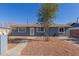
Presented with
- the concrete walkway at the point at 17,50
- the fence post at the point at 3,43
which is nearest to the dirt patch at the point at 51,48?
the concrete walkway at the point at 17,50

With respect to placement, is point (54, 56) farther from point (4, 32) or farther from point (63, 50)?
point (4, 32)

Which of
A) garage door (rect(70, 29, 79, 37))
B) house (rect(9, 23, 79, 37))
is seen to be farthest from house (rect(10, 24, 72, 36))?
garage door (rect(70, 29, 79, 37))

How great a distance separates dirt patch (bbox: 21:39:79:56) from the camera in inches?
336

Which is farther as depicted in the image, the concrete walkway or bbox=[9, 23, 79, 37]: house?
bbox=[9, 23, 79, 37]: house

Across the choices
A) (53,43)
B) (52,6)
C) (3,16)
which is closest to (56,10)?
(52,6)

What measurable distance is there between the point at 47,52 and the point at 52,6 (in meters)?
1.32

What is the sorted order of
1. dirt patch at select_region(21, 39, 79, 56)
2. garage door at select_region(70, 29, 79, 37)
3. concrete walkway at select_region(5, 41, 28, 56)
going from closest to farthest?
1. concrete walkway at select_region(5, 41, 28, 56)
2. dirt patch at select_region(21, 39, 79, 56)
3. garage door at select_region(70, 29, 79, 37)

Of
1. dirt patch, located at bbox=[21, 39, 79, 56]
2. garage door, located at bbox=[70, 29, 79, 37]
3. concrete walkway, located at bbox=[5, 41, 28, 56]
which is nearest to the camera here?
concrete walkway, located at bbox=[5, 41, 28, 56]

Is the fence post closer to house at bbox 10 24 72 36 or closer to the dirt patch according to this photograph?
house at bbox 10 24 72 36

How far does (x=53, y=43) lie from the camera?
28.2ft

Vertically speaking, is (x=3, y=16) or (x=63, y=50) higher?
(x=3, y=16)

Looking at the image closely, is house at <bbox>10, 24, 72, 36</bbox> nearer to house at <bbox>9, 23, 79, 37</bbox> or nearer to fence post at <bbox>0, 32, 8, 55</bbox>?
house at <bbox>9, 23, 79, 37</bbox>

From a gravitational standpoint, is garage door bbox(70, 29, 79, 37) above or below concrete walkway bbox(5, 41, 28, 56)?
above

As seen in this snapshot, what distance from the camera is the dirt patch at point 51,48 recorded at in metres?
8.53
